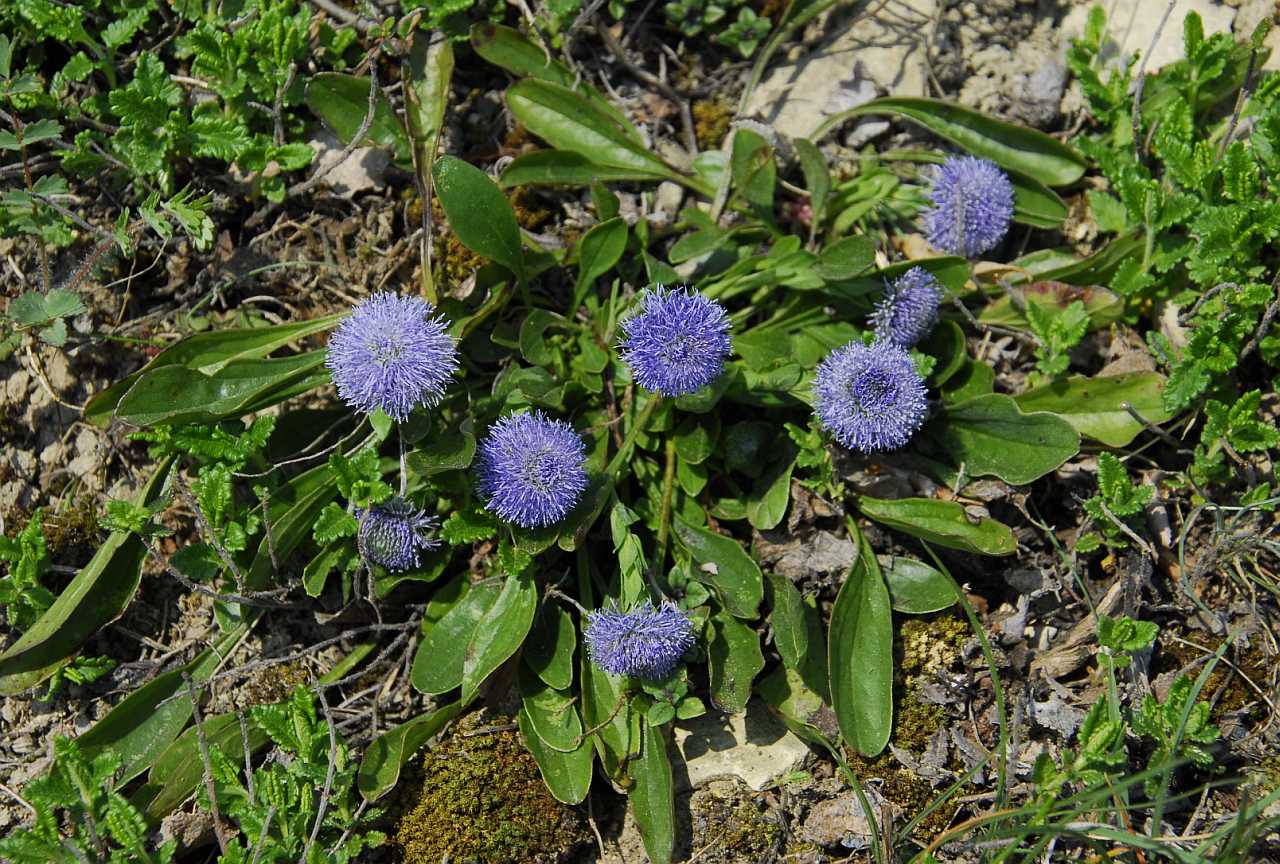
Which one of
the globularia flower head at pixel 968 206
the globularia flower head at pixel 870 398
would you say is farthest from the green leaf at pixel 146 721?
the globularia flower head at pixel 968 206

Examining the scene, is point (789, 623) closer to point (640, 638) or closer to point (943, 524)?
point (640, 638)

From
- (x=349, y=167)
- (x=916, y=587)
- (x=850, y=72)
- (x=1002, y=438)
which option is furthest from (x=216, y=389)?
(x=850, y=72)

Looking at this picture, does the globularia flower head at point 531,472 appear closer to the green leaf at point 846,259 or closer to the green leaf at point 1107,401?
the green leaf at point 846,259

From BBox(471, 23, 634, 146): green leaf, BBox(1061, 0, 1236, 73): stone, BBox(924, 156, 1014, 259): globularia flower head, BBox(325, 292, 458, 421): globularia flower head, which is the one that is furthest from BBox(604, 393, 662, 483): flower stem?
BBox(1061, 0, 1236, 73): stone

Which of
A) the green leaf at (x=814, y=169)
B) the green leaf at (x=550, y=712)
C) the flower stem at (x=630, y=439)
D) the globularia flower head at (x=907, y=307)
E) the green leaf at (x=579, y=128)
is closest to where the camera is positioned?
the green leaf at (x=550, y=712)

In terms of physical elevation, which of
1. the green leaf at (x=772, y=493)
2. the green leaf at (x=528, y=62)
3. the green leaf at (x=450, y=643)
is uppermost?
the green leaf at (x=528, y=62)

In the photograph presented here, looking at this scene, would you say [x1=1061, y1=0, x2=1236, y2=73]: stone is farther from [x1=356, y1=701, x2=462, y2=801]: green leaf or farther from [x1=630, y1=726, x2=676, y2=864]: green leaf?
[x1=356, y1=701, x2=462, y2=801]: green leaf
